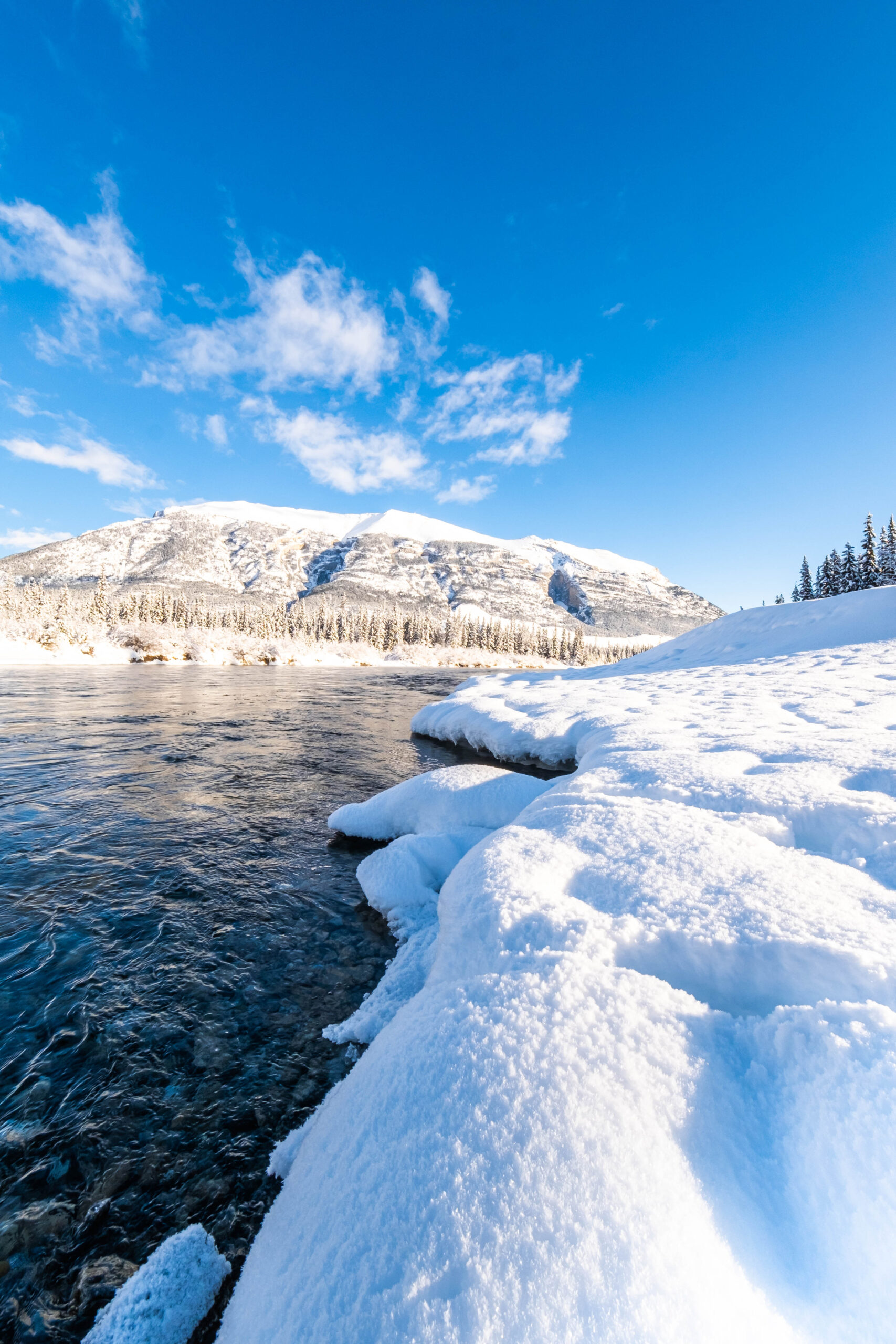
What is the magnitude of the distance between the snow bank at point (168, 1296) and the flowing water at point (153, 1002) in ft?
0.36

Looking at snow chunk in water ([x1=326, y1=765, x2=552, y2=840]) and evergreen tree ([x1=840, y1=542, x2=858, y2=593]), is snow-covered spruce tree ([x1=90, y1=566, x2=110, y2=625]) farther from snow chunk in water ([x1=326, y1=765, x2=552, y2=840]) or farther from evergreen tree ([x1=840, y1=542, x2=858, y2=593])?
evergreen tree ([x1=840, y1=542, x2=858, y2=593])

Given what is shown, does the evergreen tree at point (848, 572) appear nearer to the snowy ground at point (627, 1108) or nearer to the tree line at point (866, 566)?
the tree line at point (866, 566)

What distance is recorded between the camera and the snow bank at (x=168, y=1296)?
6.54ft

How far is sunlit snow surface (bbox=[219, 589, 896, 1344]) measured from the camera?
1328mm

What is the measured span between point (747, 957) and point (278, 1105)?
2915 mm

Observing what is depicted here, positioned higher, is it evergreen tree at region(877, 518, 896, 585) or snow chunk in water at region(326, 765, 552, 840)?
evergreen tree at region(877, 518, 896, 585)

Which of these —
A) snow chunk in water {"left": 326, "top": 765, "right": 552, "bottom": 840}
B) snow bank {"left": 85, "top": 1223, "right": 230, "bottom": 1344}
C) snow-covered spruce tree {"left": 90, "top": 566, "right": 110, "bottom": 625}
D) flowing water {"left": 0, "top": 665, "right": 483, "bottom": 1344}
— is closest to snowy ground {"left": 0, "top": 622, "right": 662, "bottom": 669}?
snow-covered spruce tree {"left": 90, "top": 566, "right": 110, "bottom": 625}

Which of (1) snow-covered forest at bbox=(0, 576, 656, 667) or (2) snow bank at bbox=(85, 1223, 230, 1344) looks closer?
(2) snow bank at bbox=(85, 1223, 230, 1344)

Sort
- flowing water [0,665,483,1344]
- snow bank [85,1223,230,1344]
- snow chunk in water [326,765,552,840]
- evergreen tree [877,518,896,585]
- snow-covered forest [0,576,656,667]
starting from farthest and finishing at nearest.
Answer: snow-covered forest [0,576,656,667] → evergreen tree [877,518,896,585] → snow chunk in water [326,765,552,840] → flowing water [0,665,483,1344] → snow bank [85,1223,230,1344]

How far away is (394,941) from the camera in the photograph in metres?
4.75

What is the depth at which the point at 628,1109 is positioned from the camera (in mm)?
1711

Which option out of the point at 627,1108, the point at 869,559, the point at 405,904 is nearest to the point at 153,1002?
the point at 405,904

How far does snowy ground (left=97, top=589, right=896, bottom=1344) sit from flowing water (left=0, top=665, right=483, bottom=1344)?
0.46 meters

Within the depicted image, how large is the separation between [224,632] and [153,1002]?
7554 cm
